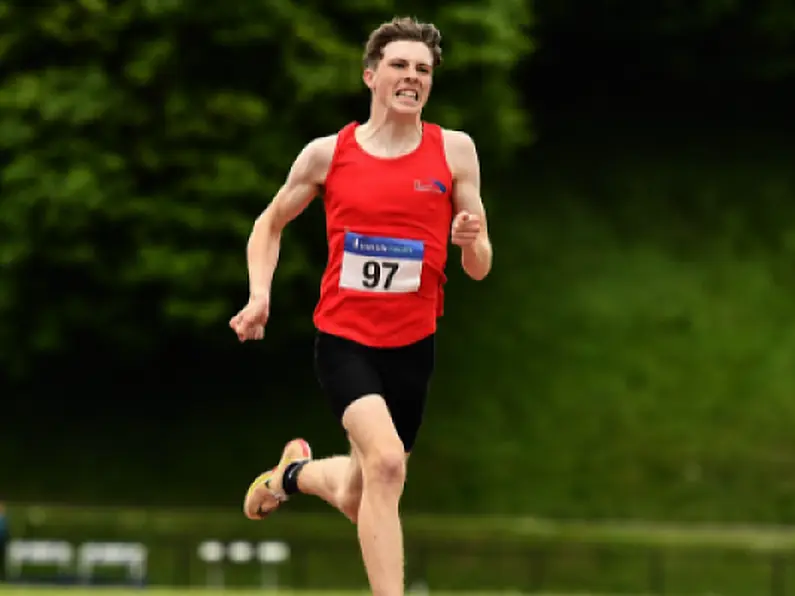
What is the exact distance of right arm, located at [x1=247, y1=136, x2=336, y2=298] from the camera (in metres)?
9.33

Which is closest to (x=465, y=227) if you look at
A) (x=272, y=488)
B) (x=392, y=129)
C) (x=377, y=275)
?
(x=377, y=275)

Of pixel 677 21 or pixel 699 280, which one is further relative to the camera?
pixel 677 21

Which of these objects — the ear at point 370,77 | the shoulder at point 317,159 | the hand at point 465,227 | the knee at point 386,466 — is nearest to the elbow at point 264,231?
the shoulder at point 317,159

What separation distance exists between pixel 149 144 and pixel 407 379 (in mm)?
17933

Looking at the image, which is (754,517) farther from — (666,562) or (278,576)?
(278,576)

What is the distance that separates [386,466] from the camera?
887 cm

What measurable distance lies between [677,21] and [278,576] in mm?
18083

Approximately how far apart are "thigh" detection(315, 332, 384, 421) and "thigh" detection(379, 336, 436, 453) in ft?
0.27

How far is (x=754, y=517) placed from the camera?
31.1 metres

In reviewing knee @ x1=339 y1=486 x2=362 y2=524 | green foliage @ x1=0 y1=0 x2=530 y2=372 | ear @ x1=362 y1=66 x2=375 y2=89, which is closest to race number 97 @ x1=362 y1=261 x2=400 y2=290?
ear @ x1=362 y1=66 x2=375 y2=89

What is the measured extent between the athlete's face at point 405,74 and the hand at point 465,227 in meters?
0.60

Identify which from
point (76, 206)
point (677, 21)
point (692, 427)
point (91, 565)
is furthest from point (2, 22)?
point (677, 21)

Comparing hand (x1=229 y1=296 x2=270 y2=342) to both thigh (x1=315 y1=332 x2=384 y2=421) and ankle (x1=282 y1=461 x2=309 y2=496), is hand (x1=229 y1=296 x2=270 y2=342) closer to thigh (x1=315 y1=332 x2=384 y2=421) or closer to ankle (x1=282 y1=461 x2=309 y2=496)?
thigh (x1=315 y1=332 x2=384 y2=421)

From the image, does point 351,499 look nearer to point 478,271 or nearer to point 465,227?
point 478,271
